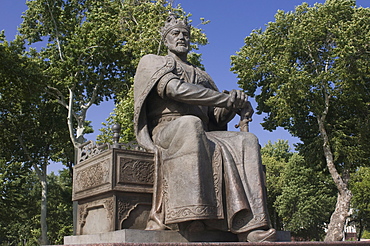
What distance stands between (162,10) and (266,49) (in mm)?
6234

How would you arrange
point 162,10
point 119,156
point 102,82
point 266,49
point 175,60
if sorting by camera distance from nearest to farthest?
point 119,156 < point 175,60 < point 162,10 < point 266,49 < point 102,82

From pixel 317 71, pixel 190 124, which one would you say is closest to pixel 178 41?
pixel 190 124

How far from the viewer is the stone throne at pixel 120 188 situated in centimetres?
500

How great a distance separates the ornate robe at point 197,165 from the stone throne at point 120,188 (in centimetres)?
16

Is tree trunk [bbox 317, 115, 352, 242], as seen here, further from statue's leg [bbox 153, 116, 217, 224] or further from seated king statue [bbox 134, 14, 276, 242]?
statue's leg [bbox 153, 116, 217, 224]

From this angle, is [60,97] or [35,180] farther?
[35,180]

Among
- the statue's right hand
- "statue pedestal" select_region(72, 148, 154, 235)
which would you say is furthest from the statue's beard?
"statue pedestal" select_region(72, 148, 154, 235)

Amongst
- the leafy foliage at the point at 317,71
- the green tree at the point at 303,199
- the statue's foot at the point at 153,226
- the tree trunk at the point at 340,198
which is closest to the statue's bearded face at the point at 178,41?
the statue's foot at the point at 153,226

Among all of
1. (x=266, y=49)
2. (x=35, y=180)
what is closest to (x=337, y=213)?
(x=266, y=49)

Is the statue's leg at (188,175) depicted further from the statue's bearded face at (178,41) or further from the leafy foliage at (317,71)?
the leafy foliage at (317,71)

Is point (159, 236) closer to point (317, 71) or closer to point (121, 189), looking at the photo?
point (121, 189)

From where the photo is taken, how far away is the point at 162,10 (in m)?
21.6

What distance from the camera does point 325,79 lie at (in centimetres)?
2198

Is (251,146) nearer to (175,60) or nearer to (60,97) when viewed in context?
(175,60)
